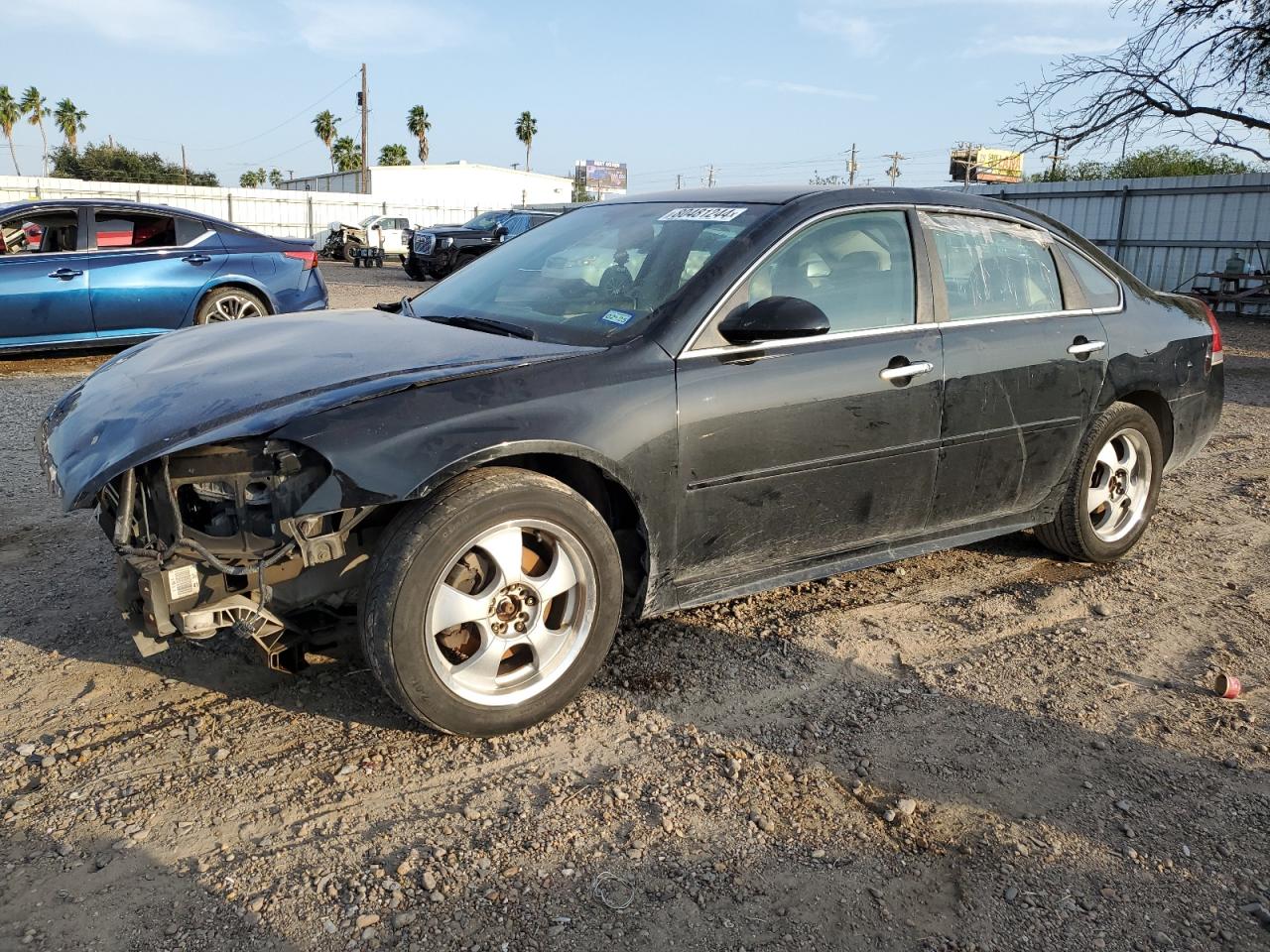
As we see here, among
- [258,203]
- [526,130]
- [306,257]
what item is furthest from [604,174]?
[306,257]

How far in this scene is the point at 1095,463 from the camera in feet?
15.3

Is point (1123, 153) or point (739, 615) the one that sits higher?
point (1123, 153)

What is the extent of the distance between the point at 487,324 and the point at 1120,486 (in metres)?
→ 3.17

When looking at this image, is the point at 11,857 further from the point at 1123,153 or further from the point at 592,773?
the point at 1123,153

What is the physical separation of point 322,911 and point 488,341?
6.03 feet

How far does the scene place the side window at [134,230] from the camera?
360 inches

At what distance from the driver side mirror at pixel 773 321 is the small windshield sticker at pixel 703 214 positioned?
57 centimetres

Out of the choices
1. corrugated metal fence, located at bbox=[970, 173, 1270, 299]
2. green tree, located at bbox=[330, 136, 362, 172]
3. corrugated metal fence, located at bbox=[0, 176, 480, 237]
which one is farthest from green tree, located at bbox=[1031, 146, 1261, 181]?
green tree, located at bbox=[330, 136, 362, 172]

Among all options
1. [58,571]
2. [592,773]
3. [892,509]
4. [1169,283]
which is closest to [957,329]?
[892,509]

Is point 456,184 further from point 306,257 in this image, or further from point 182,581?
point 182,581

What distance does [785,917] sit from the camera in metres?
2.33

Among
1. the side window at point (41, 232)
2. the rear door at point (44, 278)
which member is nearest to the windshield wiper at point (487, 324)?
the rear door at point (44, 278)

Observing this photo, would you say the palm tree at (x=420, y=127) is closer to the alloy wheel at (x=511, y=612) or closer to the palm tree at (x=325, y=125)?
the palm tree at (x=325, y=125)

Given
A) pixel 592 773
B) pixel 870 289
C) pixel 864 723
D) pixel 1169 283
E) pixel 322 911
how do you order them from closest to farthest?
pixel 322 911 → pixel 592 773 → pixel 864 723 → pixel 870 289 → pixel 1169 283
